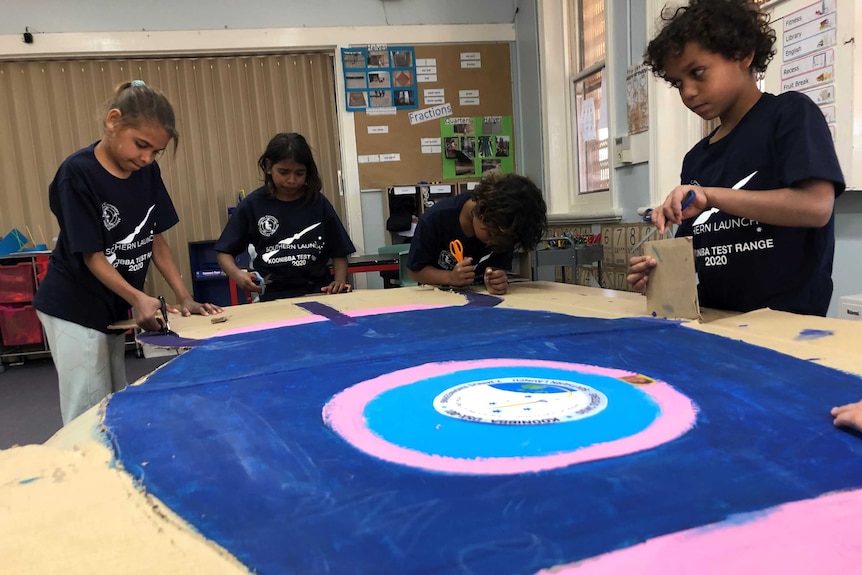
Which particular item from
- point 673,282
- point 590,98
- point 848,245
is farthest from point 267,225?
point 590,98

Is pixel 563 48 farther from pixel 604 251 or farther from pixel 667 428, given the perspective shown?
pixel 667 428

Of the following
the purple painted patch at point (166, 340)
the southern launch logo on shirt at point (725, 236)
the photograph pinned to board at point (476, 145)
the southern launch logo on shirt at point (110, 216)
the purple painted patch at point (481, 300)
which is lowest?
the purple painted patch at point (481, 300)

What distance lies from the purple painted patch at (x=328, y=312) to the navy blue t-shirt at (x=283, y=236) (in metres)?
0.38

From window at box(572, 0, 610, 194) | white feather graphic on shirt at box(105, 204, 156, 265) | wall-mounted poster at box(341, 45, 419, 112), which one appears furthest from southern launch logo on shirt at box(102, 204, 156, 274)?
wall-mounted poster at box(341, 45, 419, 112)

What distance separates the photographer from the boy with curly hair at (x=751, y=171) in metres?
0.96

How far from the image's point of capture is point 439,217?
1.92 m

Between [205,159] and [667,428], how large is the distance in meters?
4.03

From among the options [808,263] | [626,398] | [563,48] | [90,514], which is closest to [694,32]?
[808,263]

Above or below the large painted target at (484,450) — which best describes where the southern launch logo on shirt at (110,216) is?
above

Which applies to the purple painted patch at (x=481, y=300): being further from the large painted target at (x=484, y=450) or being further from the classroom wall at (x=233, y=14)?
the classroom wall at (x=233, y=14)

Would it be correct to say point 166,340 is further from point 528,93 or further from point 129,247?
point 528,93

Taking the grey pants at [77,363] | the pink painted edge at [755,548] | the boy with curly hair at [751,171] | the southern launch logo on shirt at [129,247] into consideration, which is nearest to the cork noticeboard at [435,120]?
the southern launch logo on shirt at [129,247]

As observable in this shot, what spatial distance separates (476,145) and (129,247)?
3112 mm

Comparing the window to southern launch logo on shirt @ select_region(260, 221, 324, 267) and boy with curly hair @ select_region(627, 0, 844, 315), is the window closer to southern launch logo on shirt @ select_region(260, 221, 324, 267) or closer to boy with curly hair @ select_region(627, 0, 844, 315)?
southern launch logo on shirt @ select_region(260, 221, 324, 267)
